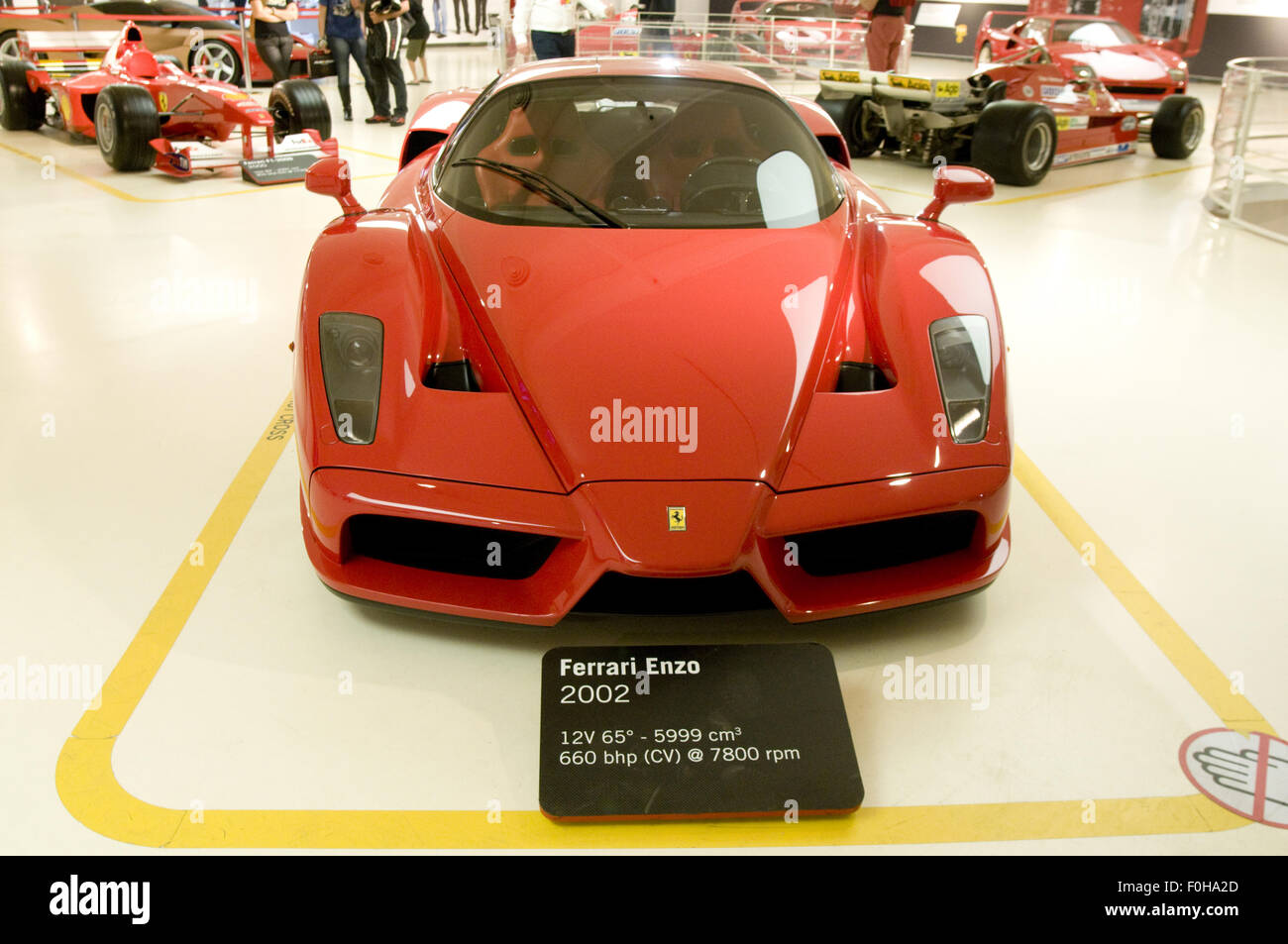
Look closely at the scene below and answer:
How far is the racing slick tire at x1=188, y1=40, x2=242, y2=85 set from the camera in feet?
31.4

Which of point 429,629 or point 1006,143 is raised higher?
point 1006,143

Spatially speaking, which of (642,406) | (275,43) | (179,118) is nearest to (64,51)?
(179,118)

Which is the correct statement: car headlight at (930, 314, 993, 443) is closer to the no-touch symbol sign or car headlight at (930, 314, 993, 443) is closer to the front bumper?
the front bumper

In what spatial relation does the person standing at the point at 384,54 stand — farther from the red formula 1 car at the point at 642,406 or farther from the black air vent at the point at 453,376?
the black air vent at the point at 453,376

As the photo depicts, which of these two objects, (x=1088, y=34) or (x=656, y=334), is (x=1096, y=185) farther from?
(x=656, y=334)

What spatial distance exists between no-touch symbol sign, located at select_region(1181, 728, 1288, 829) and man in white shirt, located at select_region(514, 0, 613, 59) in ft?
23.3

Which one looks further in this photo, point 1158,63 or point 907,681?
point 1158,63

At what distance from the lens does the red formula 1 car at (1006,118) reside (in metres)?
7.01

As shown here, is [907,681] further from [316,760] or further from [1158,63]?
[1158,63]

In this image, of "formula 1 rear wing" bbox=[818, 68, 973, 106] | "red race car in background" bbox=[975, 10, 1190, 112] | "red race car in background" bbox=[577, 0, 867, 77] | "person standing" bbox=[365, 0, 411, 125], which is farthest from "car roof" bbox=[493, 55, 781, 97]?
"red race car in background" bbox=[975, 10, 1190, 112]

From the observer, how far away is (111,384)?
347cm

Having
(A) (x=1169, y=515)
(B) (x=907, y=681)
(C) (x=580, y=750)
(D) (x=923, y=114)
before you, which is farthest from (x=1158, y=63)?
(C) (x=580, y=750)

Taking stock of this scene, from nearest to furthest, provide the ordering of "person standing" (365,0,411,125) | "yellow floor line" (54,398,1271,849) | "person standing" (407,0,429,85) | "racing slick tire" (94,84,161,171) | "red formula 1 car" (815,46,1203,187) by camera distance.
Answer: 1. "yellow floor line" (54,398,1271,849)
2. "racing slick tire" (94,84,161,171)
3. "red formula 1 car" (815,46,1203,187)
4. "person standing" (365,0,411,125)
5. "person standing" (407,0,429,85)

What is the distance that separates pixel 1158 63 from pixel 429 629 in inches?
379
